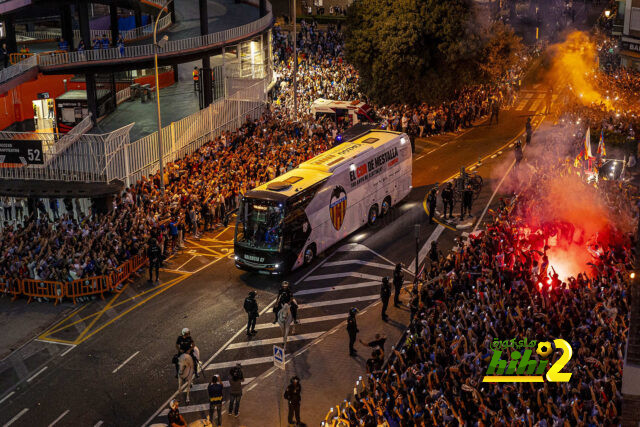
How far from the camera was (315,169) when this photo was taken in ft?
98.3

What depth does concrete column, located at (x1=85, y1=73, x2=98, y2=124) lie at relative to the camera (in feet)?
138

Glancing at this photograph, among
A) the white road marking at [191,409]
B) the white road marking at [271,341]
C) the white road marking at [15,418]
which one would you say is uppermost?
the white road marking at [15,418]

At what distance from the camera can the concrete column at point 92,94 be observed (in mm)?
42031

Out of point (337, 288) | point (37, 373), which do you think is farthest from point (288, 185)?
point (37, 373)

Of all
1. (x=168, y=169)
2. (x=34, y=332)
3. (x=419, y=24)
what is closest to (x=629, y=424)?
(x=34, y=332)

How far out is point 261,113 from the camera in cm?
4862

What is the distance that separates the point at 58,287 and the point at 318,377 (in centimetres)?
1035

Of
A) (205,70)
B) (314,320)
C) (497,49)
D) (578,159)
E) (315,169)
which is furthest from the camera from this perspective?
(497,49)

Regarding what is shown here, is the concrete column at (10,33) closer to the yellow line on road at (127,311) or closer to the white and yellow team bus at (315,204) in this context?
the white and yellow team bus at (315,204)

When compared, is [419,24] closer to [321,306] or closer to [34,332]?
[321,306]

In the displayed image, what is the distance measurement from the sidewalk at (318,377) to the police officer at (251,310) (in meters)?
1.83

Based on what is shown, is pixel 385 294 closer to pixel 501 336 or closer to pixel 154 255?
pixel 501 336

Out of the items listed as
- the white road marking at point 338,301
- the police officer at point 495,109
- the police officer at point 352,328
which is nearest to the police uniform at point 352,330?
the police officer at point 352,328

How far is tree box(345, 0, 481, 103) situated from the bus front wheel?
68.1 feet
